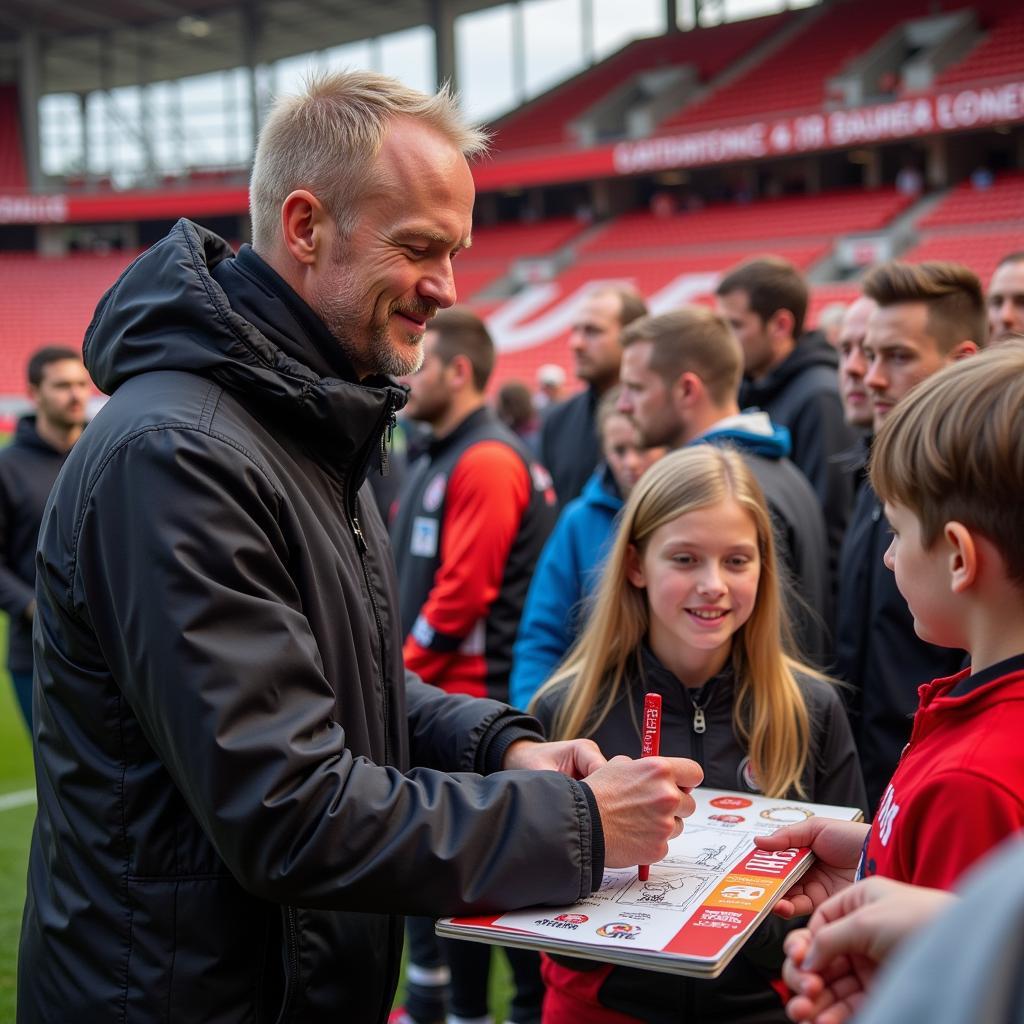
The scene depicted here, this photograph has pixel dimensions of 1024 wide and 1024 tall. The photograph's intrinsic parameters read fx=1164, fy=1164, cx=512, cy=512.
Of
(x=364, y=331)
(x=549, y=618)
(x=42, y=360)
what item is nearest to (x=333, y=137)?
(x=364, y=331)

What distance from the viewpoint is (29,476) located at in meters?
5.52

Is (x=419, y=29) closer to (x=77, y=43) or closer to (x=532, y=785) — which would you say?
(x=77, y=43)

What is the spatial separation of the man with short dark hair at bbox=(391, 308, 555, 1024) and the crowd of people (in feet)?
5.26

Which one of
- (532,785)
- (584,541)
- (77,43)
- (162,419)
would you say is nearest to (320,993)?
(532,785)

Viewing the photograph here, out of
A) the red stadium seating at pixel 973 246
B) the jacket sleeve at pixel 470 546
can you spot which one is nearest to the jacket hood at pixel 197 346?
the jacket sleeve at pixel 470 546

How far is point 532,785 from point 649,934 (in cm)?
27

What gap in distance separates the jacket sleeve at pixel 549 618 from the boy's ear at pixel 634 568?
761 mm

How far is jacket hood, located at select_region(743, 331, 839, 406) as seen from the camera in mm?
4980

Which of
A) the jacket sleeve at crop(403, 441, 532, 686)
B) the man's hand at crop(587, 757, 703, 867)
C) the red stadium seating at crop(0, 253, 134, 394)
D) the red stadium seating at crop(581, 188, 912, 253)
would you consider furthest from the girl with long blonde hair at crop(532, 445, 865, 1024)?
the red stadium seating at crop(0, 253, 134, 394)

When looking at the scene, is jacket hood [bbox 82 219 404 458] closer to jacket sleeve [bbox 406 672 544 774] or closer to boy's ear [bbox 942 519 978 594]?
jacket sleeve [bbox 406 672 544 774]

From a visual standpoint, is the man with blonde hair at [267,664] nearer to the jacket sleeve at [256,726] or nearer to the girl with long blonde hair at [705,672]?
the jacket sleeve at [256,726]

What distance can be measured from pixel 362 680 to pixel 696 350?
7.57 ft

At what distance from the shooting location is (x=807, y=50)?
1088 inches

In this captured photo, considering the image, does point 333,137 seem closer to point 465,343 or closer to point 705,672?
point 705,672
